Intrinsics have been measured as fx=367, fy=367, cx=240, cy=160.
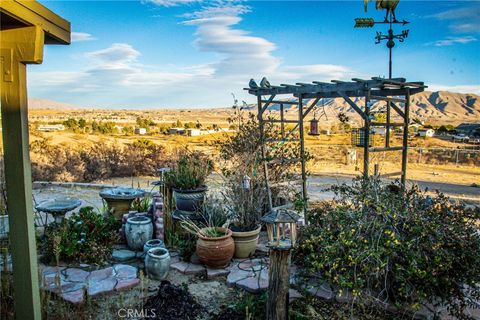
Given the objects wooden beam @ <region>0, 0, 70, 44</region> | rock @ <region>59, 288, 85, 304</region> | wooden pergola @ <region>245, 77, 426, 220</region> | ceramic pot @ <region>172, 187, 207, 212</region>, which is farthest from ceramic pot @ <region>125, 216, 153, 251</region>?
wooden beam @ <region>0, 0, 70, 44</region>

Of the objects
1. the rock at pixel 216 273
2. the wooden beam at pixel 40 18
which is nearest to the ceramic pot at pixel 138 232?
Answer: the rock at pixel 216 273

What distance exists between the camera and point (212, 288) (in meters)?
3.81

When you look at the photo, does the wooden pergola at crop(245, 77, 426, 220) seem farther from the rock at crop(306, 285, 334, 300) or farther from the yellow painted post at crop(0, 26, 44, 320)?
the yellow painted post at crop(0, 26, 44, 320)

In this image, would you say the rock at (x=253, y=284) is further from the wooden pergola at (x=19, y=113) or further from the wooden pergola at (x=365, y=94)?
the wooden pergola at (x=19, y=113)

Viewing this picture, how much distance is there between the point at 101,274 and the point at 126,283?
411mm

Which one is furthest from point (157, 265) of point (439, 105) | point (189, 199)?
point (439, 105)

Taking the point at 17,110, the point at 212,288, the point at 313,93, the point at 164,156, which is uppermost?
the point at 313,93

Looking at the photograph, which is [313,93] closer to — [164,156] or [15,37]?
[15,37]

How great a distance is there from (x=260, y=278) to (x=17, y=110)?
9.04 feet

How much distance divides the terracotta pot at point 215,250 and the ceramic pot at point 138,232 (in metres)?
0.91

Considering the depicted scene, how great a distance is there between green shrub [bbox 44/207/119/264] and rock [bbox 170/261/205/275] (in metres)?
0.90

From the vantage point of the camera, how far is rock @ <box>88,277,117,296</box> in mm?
3523

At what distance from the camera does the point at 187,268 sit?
165 inches

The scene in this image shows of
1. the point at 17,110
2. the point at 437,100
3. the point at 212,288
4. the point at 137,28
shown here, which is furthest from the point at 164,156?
the point at 437,100
